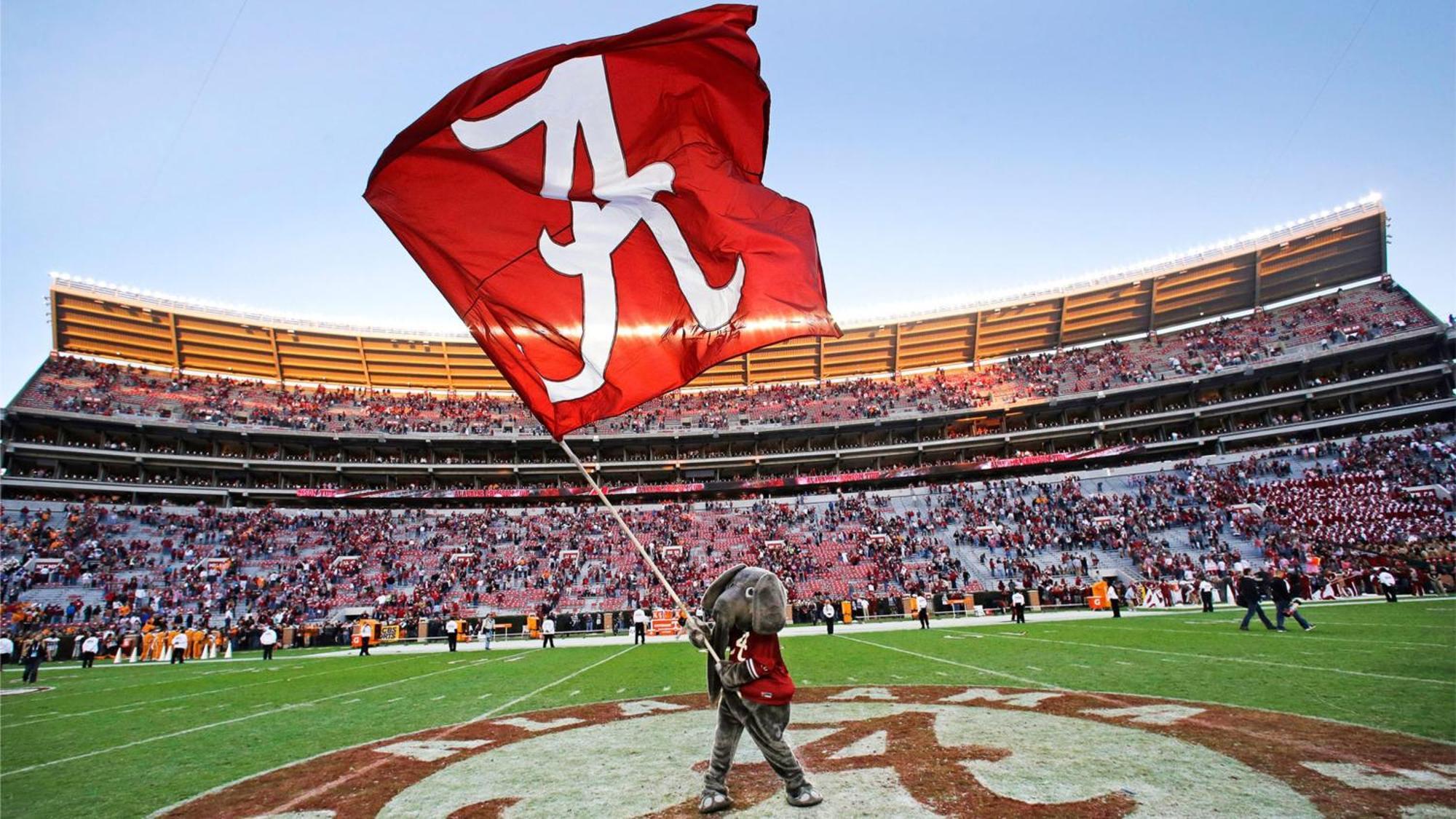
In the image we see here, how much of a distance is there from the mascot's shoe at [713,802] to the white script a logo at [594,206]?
338 cm

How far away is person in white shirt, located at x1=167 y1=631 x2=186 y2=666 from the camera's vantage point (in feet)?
75.9

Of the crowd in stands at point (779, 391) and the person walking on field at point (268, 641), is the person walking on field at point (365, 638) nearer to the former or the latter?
the person walking on field at point (268, 641)

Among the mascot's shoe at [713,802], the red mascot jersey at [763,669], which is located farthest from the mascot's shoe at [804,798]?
the red mascot jersey at [763,669]

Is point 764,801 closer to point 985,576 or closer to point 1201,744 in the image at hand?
point 1201,744

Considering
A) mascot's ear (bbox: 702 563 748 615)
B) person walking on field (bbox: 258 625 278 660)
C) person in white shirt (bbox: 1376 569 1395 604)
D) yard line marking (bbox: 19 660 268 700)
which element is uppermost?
mascot's ear (bbox: 702 563 748 615)

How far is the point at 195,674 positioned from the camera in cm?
1855

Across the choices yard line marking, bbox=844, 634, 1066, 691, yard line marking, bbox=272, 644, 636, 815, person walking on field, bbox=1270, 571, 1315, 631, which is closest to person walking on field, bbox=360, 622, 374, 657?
yard line marking, bbox=272, 644, 636, 815

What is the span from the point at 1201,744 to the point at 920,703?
3166 millimetres

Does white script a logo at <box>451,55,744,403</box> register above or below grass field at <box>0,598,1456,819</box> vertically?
above

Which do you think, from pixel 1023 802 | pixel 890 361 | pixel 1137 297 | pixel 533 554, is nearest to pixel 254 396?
pixel 533 554

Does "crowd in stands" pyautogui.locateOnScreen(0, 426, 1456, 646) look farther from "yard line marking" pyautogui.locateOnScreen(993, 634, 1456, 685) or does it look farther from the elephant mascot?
the elephant mascot

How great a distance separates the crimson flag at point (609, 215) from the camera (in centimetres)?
612

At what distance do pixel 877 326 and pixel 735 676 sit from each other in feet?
176

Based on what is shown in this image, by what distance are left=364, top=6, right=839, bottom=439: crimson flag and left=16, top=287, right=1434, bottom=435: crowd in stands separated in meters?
47.7
